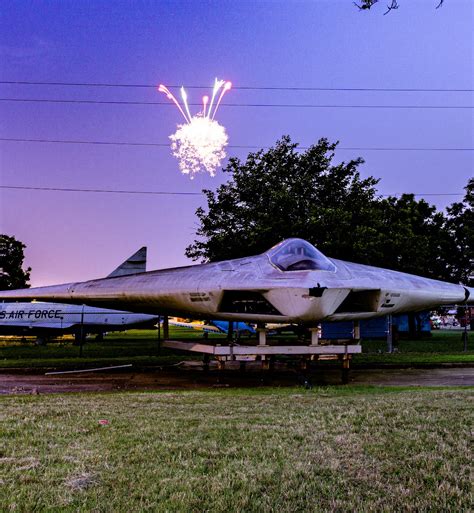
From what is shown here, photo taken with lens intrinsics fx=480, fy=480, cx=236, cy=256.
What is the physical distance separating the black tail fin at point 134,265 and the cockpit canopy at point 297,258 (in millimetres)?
6150

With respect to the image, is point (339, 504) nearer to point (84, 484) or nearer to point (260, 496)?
point (260, 496)

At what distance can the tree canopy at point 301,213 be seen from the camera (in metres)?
22.9

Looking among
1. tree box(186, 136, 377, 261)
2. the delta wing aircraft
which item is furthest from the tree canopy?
the delta wing aircraft

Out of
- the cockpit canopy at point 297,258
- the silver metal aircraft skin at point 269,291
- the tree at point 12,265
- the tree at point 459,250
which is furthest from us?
the tree at point 12,265

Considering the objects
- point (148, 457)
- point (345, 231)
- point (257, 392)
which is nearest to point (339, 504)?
point (148, 457)

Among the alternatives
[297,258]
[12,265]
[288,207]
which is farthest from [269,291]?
[12,265]

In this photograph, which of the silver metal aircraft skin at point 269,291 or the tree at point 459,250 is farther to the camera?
the tree at point 459,250

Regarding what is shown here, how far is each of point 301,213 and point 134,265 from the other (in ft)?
33.6

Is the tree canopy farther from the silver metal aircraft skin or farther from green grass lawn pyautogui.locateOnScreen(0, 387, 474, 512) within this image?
green grass lawn pyautogui.locateOnScreen(0, 387, 474, 512)

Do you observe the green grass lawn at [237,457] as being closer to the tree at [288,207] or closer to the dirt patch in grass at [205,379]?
the dirt patch in grass at [205,379]

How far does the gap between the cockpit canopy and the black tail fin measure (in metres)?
6.15

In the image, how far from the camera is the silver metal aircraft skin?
1159 cm

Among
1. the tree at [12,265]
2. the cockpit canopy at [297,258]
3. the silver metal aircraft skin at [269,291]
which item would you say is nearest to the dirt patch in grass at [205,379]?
the silver metal aircraft skin at [269,291]

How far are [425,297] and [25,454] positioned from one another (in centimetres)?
1231
